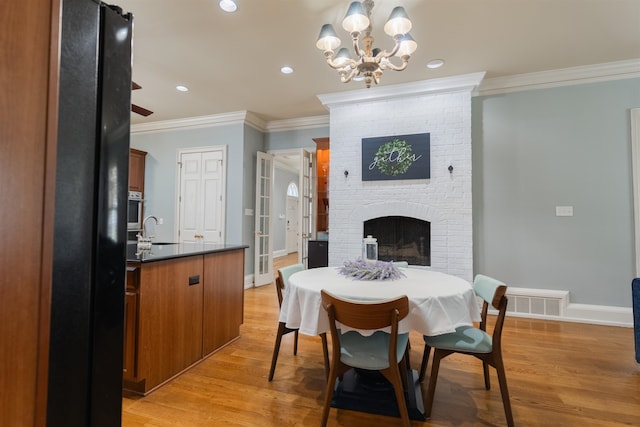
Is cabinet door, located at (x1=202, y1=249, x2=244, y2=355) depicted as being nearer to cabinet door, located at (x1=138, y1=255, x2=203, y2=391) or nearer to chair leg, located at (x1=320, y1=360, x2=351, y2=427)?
cabinet door, located at (x1=138, y1=255, x2=203, y2=391)

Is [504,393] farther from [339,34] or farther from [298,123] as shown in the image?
[298,123]

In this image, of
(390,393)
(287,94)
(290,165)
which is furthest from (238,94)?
(290,165)

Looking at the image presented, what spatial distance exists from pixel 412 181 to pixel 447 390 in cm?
248

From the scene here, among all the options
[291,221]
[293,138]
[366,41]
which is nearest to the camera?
[366,41]

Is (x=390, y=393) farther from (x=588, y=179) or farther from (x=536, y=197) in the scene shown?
(x=588, y=179)

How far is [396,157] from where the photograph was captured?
13.0 feet

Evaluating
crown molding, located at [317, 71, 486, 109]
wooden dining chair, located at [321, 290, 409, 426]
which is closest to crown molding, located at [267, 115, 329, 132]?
crown molding, located at [317, 71, 486, 109]

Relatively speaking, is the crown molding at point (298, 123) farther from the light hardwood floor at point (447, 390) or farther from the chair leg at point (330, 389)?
the chair leg at point (330, 389)

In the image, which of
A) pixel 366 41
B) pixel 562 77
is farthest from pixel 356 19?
pixel 562 77

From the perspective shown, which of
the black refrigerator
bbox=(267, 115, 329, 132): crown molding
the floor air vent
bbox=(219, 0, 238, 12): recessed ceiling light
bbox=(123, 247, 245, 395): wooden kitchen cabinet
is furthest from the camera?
bbox=(267, 115, 329, 132): crown molding

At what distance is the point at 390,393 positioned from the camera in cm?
193

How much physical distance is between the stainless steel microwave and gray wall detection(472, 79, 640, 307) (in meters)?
5.19

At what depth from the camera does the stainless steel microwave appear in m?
5.05

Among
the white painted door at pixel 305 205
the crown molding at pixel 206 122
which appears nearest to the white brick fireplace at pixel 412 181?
the white painted door at pixel 305 205
